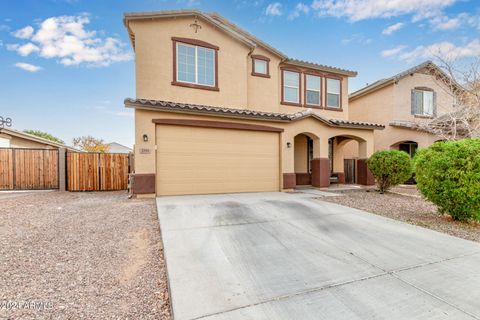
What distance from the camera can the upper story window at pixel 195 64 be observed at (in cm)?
1086

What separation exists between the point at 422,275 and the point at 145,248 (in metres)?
4.57

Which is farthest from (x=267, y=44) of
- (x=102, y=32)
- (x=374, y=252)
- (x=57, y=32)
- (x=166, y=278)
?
(x=166, y=278)

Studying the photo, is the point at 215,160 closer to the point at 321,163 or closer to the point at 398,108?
the point at 321,163

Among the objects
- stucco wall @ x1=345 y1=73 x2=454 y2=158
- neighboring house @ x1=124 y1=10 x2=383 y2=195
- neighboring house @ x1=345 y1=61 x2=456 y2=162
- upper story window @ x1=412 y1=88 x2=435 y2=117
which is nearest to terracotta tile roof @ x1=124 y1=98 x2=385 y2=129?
neighboring house @ x1=124 y1=10 x2=383 y2=195

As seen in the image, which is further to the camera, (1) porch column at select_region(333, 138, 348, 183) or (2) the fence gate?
(1) porch column at select_region(333, 138, 348, 183)

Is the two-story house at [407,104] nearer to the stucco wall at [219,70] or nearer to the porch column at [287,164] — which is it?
the stucco wall at [219,70]

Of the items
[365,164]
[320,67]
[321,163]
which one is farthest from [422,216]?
[320,67]

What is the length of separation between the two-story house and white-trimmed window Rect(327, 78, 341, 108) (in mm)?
3764

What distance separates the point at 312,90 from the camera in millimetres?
14273

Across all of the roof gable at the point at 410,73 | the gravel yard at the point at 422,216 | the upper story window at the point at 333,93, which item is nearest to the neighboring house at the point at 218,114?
the upper story window at the point at 333,93

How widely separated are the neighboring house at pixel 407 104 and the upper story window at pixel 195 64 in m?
11.4

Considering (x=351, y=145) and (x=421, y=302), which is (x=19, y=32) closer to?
(x=421, y=302)

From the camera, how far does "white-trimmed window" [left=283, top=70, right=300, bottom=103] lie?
1366 cm

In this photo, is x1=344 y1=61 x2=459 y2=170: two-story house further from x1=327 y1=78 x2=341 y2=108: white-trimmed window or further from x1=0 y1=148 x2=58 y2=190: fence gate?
x1=0 y1=148 x2=58 y2=190: fence gate
